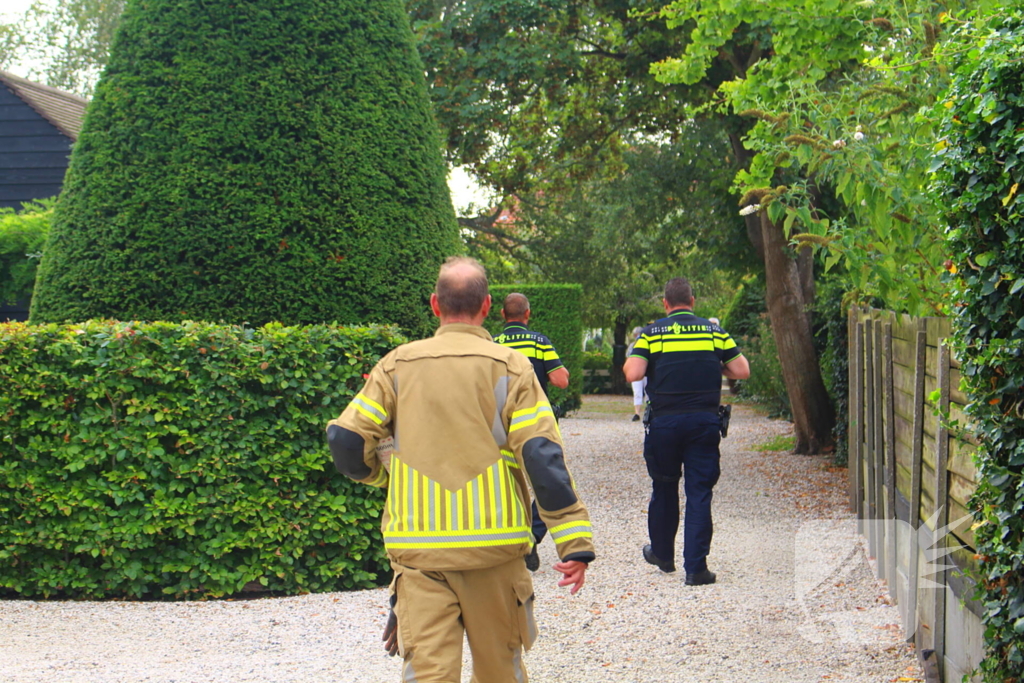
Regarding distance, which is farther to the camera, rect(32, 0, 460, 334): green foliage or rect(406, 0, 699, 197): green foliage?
rect(406, 0, 699, 197): green foliage

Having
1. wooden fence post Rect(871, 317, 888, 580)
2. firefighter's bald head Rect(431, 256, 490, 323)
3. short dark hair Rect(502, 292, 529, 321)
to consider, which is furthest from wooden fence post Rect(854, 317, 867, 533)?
firefighter's bald head Rect(431, 256, 490, 323)

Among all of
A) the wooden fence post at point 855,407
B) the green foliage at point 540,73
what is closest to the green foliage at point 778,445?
the green foliage at point 540,73

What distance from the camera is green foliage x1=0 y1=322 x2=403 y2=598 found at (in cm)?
612

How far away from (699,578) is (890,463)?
1551 mm

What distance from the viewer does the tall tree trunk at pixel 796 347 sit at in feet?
41.9

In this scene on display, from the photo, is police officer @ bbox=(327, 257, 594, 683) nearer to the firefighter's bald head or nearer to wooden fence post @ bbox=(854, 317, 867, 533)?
the firefighter's bald head

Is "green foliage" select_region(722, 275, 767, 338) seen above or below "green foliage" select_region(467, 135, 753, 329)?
below

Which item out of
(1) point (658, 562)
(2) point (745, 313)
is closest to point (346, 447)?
(1) point (658, 562)

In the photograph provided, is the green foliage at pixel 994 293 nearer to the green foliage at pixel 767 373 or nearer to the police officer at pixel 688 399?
the police officer at pixel 688 399

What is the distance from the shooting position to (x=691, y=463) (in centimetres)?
677

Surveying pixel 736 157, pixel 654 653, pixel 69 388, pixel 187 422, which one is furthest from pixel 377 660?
pixel 736 157

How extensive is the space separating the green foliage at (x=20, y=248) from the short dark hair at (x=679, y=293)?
8048mm

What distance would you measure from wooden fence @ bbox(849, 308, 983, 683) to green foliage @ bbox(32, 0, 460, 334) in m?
3.39

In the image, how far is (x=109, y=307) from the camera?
7074 mm
